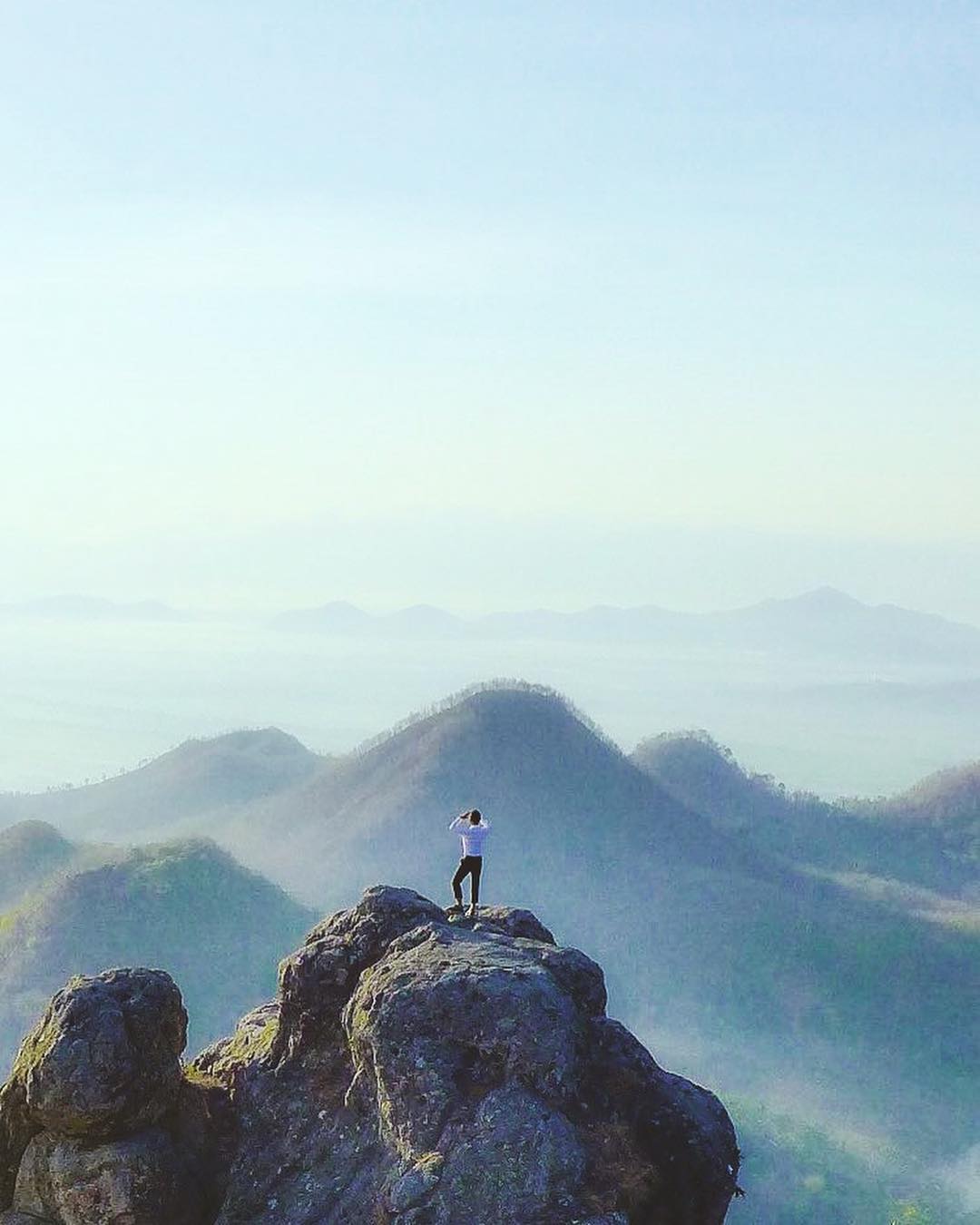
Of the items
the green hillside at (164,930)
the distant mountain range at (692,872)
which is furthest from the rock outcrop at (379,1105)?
the distant mountain range at (692,872)

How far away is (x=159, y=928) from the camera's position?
59969 mm

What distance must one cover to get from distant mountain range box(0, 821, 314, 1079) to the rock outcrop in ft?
121

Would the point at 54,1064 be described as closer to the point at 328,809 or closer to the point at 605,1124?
the point at 605,1124

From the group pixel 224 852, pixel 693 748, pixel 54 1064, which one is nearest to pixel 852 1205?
pixel 224 852

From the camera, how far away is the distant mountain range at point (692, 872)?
5816 centimetres

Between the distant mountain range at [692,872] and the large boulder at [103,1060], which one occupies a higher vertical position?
the large boulder at [103,1060]

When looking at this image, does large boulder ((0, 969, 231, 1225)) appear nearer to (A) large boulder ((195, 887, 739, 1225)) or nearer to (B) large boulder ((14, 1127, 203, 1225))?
(B) large boulder ((14, 1127, 203, 1225))

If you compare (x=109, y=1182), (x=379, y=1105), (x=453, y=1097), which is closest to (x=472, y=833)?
(x=379, y=1105)

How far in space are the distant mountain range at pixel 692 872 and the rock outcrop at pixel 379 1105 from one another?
123 ft

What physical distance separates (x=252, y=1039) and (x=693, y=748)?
7654 centimetres

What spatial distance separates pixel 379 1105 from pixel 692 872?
57.5m

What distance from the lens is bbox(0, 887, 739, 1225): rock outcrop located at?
15695 millimetres

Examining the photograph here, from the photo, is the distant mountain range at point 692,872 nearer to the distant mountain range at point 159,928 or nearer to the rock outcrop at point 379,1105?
the distant mountain range at point 159,928

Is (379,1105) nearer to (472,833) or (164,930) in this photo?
(472,833)
